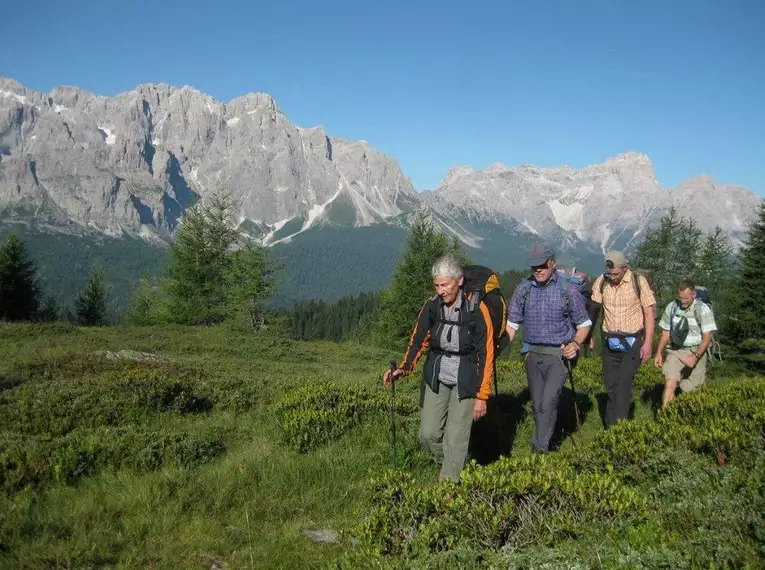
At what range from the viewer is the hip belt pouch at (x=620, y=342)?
8.48 m

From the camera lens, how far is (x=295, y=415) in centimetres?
848

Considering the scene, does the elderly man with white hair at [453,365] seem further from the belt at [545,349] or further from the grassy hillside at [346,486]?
the belt at [545,349]

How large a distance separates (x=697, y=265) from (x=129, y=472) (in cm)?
5161

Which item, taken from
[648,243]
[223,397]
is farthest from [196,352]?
[648,243]

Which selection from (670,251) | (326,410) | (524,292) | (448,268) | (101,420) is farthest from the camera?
(670,251)

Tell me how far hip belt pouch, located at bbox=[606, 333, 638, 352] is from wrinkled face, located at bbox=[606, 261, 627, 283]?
88 centimetres

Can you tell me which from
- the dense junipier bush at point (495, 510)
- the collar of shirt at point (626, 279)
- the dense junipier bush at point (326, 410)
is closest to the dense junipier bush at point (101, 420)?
the dense junipier bush at point (326, 410)

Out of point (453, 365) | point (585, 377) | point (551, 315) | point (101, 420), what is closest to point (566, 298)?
point (551, 315)

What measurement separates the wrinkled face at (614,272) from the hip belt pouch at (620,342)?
2.88ft

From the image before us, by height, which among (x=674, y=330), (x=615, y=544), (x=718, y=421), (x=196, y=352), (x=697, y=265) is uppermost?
(x=697, y=265)

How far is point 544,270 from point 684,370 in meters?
4.23

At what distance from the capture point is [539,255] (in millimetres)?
7277

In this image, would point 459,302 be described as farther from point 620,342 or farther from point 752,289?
Result: point 752,289

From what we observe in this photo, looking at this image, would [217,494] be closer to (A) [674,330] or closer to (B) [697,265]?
(A) [674,330]
